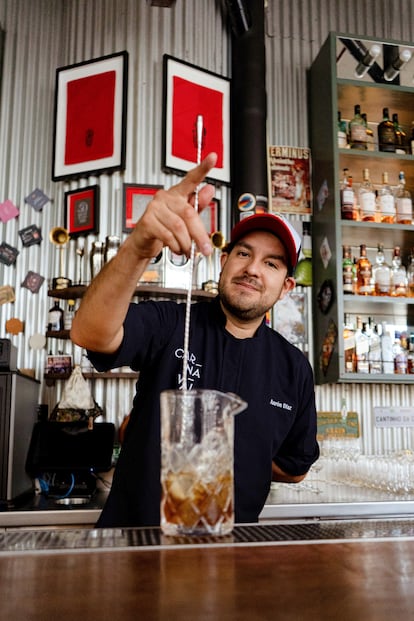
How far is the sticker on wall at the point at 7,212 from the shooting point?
12.2ft

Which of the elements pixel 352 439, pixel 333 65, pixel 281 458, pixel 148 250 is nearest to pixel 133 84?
pixel 333 65

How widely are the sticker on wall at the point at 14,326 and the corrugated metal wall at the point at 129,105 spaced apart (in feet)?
0.09

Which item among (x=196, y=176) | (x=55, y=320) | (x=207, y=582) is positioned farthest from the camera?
(x=55, y=320)

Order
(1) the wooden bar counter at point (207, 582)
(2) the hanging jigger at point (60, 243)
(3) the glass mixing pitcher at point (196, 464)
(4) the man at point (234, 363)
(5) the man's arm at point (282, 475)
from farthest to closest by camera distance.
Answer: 1. (2) the hanging jigger at point (60, 243)
2. (5) the man's arm at point (282, 475)
3. (4) the man at point (234, 363)
4. (3) the glass mixing pitcher at point (196, 464)
5. (1) the wooden bar counter at point (207, 582)

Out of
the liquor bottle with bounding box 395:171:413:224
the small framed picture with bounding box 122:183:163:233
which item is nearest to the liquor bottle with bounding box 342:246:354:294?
the liquor bottle with bounding box 395:171:413:224

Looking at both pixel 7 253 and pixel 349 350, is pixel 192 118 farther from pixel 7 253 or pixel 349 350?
pixel 349 350

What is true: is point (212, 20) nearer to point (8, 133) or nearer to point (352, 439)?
point (8, 133)

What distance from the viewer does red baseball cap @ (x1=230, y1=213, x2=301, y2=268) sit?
1.64 meters

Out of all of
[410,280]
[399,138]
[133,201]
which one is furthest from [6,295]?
[399,138]

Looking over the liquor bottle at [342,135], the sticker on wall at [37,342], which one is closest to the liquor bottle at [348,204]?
the liquor bottle at [342,135]

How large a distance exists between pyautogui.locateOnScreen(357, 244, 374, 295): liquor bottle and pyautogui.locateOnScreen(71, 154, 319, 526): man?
1971mm

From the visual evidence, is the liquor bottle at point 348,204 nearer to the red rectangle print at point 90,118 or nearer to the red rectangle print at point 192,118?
the red rectangle print at point 192,118

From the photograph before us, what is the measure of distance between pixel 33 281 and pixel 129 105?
3.77ft

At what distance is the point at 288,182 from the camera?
13.1 ft
